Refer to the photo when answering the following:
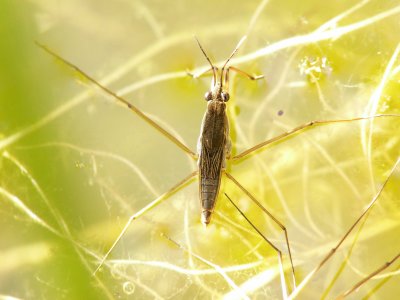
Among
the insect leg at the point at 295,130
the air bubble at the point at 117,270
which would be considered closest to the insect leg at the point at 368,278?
the insect leg at the point at 295,130

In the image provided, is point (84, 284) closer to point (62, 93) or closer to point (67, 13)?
point (62, 93)

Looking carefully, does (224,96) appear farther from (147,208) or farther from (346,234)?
(346,234)

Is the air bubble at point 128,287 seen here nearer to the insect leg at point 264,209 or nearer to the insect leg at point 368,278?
the insect leg at point 264,209

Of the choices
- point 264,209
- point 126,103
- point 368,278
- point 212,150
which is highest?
point 126,103

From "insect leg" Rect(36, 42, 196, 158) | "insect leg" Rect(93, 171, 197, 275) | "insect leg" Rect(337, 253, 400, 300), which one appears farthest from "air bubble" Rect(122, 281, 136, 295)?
"insect leg" Rect(337, 253, 400, 300)

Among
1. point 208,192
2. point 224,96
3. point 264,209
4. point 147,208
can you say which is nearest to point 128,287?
point 147,208

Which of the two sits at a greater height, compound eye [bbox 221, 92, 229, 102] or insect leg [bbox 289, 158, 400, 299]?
compound eye [bbox 221, 92, 229, 102]

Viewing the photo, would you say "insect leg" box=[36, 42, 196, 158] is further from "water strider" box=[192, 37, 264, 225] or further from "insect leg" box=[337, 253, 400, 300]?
"insect leg" box=[337, 253, 400, 300]
